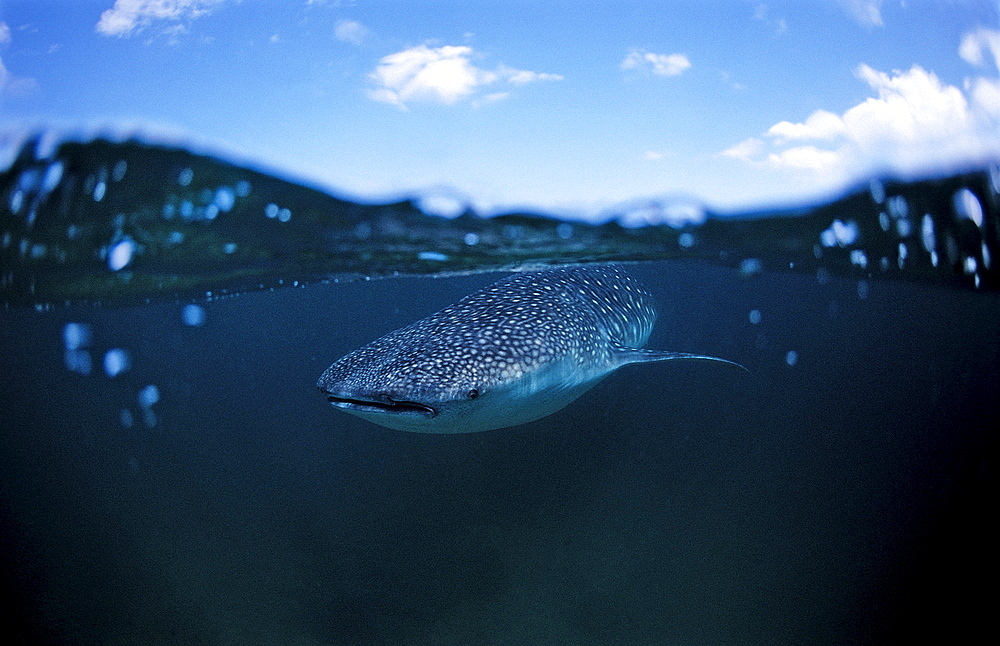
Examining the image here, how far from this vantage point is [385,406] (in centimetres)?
401

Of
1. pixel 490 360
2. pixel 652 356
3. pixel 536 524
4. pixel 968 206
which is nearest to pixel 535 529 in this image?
pixel 536 524

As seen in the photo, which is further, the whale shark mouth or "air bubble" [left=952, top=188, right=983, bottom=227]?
"air bubble" [left=952, top=188, right=983, bottom=227]

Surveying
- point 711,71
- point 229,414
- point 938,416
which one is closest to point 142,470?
point 229,414

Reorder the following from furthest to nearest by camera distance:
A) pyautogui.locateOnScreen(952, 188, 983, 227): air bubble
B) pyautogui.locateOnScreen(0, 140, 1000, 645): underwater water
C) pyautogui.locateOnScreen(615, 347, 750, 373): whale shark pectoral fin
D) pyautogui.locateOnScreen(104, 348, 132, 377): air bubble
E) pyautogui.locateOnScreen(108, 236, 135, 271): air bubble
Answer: pyautogui.locateOnScreen(104, 348, 132, 377): air bubble
pyautogui.locateOnScreen(108, 236, 135, 271): air bubble
pyautogui.locateOnScreen(0, 140, 1000, 645): underwater water
pyautogui.locateOnScreen(952, 188, 983, 227): air bubble
pyautogui.locateOnScreen(615, 347, 750, 373): whale shark pectoral fin

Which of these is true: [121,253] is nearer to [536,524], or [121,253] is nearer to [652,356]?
[536,524]

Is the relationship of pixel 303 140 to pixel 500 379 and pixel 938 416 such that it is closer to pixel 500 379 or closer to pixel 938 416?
pixel 500 379

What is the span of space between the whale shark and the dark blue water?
503 centimetres

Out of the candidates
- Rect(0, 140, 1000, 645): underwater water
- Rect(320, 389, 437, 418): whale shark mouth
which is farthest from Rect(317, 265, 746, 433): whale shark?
Rect(0, 140, 1000, 645): underwater water

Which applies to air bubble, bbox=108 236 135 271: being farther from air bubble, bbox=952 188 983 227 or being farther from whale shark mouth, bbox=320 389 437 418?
air bubble, bbox=952 188 983 227

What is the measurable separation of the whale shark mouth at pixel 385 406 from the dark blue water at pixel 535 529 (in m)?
6.26

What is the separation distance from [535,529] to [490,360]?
6468mm

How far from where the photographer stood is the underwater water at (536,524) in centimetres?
895

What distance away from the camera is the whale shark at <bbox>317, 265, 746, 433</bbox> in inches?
158

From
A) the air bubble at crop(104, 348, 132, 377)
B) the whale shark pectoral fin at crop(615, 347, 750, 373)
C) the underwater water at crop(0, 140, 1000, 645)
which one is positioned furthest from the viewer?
the air bubble at crop(104, 348, 132, 377)
